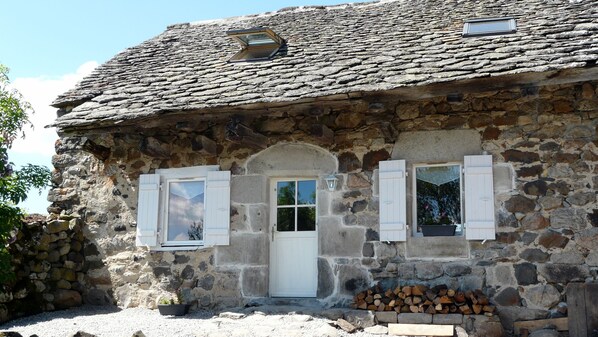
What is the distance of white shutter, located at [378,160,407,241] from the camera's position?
295 inches

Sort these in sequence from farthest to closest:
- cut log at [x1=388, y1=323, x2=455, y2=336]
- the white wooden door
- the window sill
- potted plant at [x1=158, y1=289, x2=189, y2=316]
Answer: the white wooden door, potted plant at [x1=158, y1=289, x2=189, y2=316], the window sill, cut log at [x1=388, y1=323, x2=455, y2=336]

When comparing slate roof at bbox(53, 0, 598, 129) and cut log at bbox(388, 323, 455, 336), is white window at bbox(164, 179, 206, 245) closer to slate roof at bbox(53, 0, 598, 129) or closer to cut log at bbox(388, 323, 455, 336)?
slate roof at bbox(53, 0, 598, 129)

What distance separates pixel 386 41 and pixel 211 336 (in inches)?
175

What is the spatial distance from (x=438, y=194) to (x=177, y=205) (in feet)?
11.4

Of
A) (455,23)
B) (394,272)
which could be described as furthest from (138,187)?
(455,23)

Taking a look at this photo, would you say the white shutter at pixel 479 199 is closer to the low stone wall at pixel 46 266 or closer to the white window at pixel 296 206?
the white window at pixel 296 206

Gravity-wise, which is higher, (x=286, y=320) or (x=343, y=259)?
(x=343, y=259)

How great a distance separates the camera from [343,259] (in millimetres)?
7703

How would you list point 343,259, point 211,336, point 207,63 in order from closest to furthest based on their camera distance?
point 211,336 → point 343,259 → point 207,63

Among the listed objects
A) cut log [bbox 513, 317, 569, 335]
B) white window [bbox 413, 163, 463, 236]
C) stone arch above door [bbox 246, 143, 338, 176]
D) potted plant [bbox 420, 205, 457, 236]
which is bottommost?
cut log [bbox 513, 317, 569, 335]

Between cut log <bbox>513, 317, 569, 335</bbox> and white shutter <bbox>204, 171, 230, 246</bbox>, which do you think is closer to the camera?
cut log <bbox>513, 317, 569, 335</bbox>

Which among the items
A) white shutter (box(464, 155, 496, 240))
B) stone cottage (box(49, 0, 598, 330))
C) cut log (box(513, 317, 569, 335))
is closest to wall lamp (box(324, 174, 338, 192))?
stone cottage (box(49, 0, 598, 330))

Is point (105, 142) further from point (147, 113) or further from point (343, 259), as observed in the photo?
point (343, 259)

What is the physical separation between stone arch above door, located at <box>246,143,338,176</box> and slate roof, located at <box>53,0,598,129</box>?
850 mm
